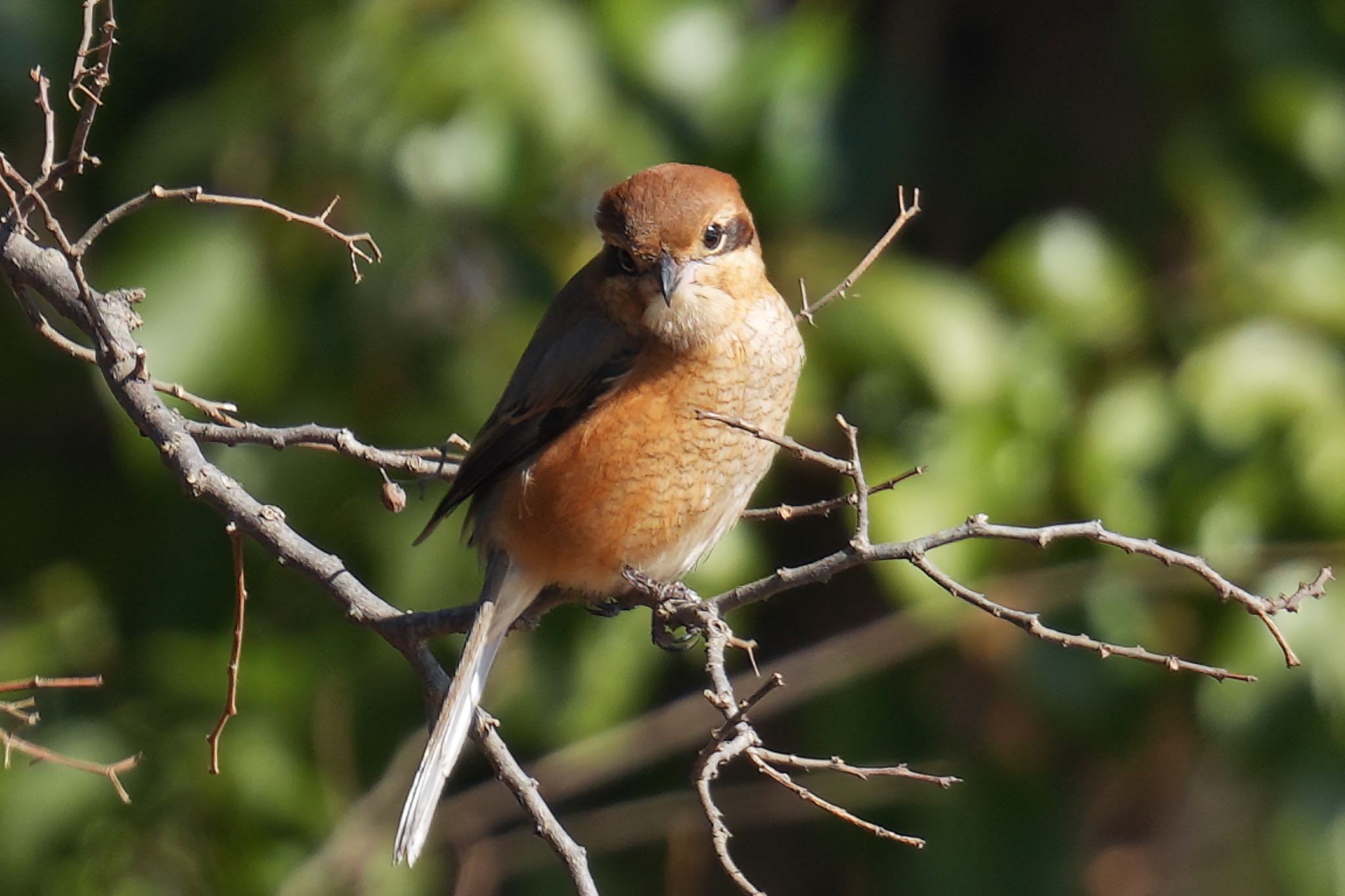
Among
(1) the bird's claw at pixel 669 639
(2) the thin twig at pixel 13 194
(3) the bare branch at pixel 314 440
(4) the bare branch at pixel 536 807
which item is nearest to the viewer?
(4) the bare branch at pixel 536 807

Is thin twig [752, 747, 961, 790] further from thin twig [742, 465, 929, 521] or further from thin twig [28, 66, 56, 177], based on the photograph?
thin twig [28, 66, 56, 177]

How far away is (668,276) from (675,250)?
0.22 ft

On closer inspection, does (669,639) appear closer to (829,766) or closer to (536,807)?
(536,807)

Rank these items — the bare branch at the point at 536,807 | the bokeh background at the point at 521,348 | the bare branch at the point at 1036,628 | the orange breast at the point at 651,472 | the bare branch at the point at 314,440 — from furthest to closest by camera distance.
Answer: the bokeh background at the point at 521,348
the orange breast at the point at 651,472
the bare branch at the point at 314,440
the bare branch at the point at 536,807
the bare branch at the point at 1036,628

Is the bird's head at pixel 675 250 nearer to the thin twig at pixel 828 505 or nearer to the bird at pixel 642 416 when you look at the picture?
the bird at pixel 642 416

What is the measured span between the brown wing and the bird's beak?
114 mm

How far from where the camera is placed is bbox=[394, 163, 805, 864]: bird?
112 inches

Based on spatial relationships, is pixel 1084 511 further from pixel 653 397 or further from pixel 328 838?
pixel 328 838

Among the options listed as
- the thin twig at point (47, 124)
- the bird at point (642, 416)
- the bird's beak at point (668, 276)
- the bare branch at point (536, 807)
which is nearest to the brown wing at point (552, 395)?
the bird at point (642, 416)

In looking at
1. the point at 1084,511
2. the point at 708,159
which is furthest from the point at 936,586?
the point at 708,159

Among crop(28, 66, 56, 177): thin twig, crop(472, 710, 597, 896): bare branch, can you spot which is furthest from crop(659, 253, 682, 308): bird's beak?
crop(28, 66, 56, 177): thin twig

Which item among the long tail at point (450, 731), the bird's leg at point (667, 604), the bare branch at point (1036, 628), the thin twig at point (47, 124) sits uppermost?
the bare branch at point (1036, 628)

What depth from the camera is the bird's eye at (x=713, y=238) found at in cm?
297

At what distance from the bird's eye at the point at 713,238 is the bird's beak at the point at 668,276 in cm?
9
